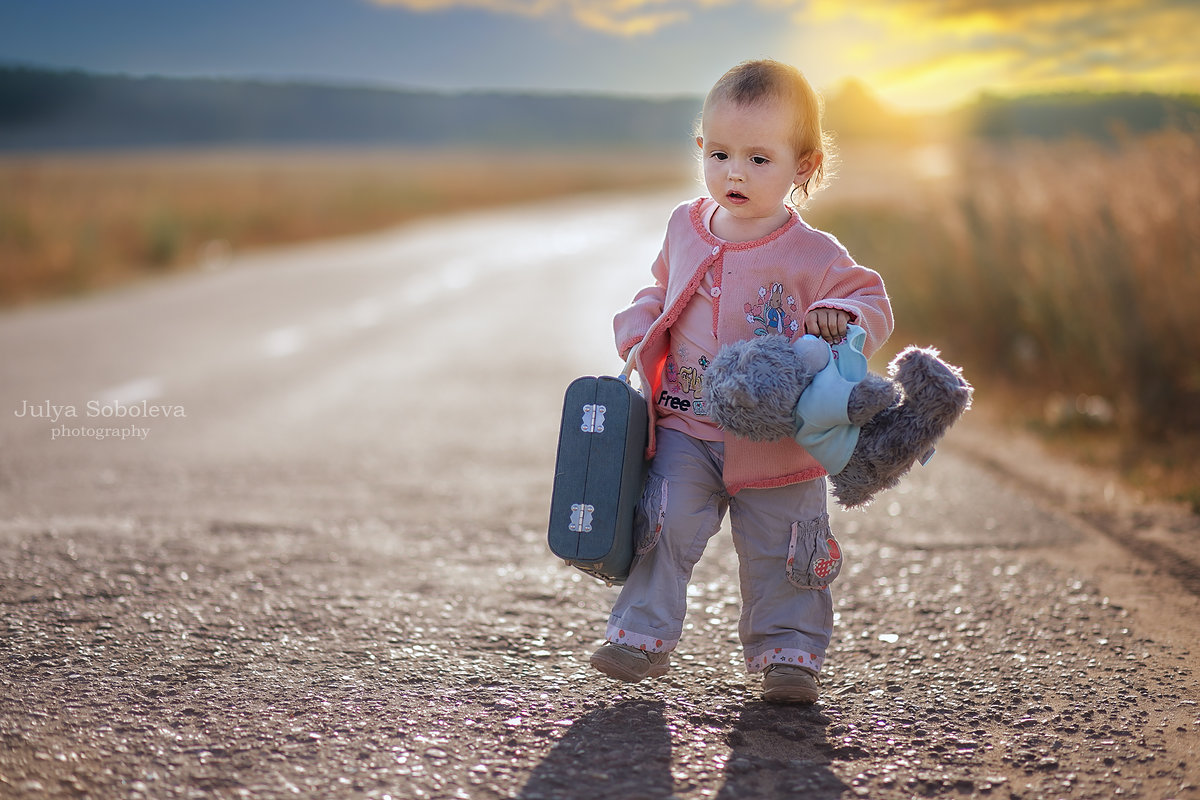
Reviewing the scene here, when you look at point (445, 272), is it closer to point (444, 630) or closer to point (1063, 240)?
point (1063, 240)

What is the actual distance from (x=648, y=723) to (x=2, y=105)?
199 meters

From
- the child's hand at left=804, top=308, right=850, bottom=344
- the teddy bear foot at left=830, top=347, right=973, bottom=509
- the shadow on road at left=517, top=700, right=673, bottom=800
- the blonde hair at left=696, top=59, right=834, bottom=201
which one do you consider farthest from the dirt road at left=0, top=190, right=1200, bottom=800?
the blonde hair at left=696, top=59, right=834, bottom=201

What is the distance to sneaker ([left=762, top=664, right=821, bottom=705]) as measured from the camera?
293 centimetres

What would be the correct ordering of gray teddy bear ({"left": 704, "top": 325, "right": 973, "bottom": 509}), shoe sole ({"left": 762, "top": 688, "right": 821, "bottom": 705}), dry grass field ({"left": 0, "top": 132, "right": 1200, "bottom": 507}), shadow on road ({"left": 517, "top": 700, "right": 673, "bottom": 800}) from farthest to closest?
dry grass field ({"left": 0, "top": 132, "right": 1200, "bottom": 507}) < shoe sole ({"left": 762, "top": 688, "right": 821, "bottom": 705}) < gray teddy bear ({"left": 704, "top": 325, "right": 973, "bottom": 509}) < shadow on road ({"left": 517, "top": 700, "right": 673, "bottom": 800})

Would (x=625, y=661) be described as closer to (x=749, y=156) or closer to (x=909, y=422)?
(x=909, y=422)

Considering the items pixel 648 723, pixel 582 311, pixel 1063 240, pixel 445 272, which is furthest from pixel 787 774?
pixel 445 272

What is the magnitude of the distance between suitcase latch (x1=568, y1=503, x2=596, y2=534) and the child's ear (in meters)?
0.97

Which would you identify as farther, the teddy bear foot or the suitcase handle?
the suitcase handle

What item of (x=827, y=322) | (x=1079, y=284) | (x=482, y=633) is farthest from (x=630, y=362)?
(x=1079, y=284)

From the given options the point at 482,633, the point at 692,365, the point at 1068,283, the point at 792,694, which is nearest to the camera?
the point at 792,694

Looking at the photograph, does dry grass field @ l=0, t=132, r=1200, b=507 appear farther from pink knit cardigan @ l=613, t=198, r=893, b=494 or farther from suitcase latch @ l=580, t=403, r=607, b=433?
suitcase latch @ l=580, t=403, r=607, b=433

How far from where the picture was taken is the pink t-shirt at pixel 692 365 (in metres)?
3.03

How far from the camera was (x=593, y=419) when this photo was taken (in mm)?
2930

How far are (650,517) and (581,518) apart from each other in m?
0.18
